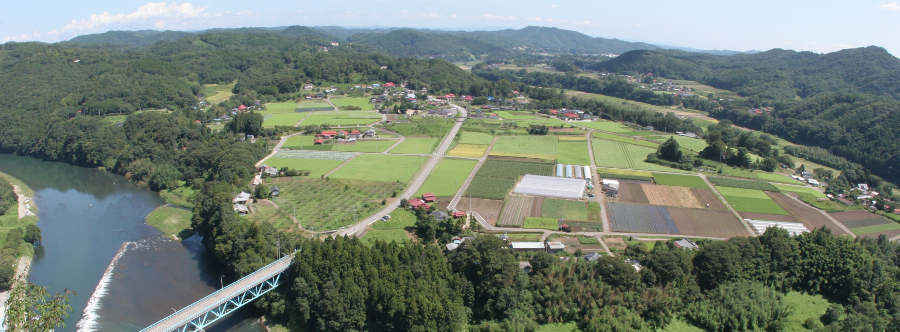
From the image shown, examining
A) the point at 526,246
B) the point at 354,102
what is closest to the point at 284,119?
the point at 354,102

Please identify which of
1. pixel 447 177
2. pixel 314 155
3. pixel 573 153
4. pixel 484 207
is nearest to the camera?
pixel 484 207

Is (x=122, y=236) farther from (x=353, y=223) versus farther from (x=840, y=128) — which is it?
(x=840, y=128)

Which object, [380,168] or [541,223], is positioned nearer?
[541,223]

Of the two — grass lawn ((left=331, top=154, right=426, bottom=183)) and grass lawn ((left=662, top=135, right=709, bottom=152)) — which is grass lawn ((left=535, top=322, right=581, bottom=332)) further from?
grass lawn ((left=662, top=135, right=709, bottom=152))

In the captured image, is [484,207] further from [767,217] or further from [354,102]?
[354,102]

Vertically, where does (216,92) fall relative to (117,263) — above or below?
above

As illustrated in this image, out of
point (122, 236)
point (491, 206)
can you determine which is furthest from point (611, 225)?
point (122, 236)

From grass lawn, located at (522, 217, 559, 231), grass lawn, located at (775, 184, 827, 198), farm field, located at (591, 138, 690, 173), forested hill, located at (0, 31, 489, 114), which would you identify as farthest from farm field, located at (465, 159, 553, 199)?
forested hill, located at (0, 31, 489, 114)
